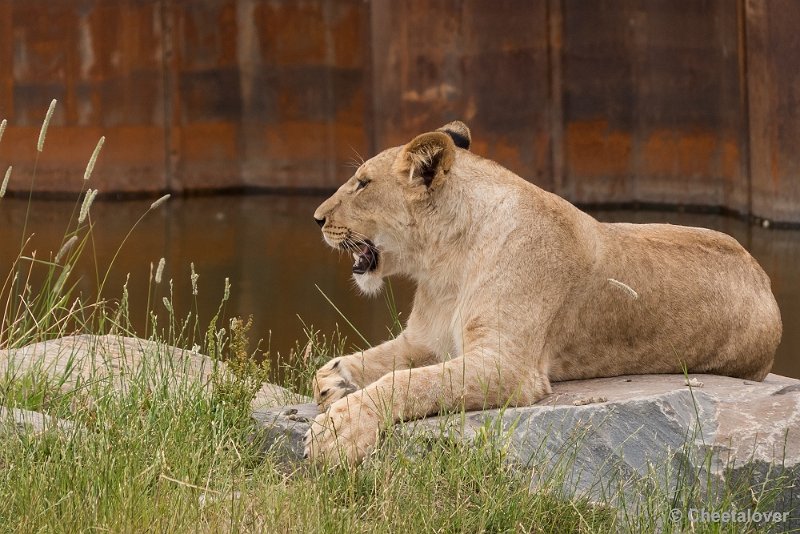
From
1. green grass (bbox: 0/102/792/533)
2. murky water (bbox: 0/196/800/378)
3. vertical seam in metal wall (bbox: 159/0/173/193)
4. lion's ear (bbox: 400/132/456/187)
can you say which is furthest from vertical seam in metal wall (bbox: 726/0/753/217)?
green grass (bbox: 0/102/792/533)

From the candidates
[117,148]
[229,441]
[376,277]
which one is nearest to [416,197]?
[376,277]

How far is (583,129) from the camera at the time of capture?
12078 millimetres

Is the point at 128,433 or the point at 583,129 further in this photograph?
the point at 583,129

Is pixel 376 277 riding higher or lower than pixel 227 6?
lower

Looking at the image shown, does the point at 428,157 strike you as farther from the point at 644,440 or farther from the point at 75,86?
the point at 75,86

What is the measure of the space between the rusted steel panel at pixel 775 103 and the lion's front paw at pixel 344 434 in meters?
6.87

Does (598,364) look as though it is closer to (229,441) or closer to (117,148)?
(229,441)

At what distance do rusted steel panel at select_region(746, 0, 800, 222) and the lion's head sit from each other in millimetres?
5834

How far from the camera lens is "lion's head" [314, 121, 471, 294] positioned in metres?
4.98

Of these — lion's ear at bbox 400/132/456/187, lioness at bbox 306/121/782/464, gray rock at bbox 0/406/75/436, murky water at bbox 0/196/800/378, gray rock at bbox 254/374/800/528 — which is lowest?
murky water at bbox 0/196/800/378

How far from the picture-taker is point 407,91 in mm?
12148

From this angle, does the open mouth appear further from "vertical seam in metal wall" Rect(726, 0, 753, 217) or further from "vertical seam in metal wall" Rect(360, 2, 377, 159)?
"vertical seam in metal wall" Rect(360, 2, 377, 159)

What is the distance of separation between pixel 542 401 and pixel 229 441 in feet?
3.65

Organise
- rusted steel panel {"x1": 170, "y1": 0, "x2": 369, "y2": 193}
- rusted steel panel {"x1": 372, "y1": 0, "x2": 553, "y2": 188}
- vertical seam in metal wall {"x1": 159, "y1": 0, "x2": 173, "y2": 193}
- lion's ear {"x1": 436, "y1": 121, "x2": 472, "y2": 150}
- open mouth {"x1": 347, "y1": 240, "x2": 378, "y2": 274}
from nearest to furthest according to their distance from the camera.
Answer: open mouth {"x1": 347, "y1": 240, "x2": 378, "y2": 274} < lion's ear {"x1": 436, "y1": 121, "x2": 472, "y2": 150} < rusted steel panel {"x1": 372, "y1": 0, "x2": 553, "y2": 188} < vertical seam in metal wall {"x1": 159, "y1": 0, "x2": 173, "y2": 193} < rusted steel panel {"x1": 170, "y1": 0, "x2": 369, "y2": 193}
